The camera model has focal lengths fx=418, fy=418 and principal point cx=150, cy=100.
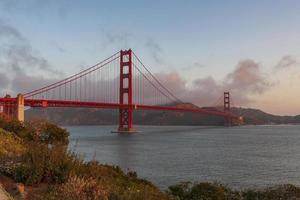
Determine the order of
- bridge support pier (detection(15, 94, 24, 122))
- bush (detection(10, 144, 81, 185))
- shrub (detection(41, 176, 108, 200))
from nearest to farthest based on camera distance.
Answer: shrub (detection(41, 176, 108, 200))
bush (detection(10, 144, 81, 185))
bridge support pier (detection(15, 94, 24, 122))

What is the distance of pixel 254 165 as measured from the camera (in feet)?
115

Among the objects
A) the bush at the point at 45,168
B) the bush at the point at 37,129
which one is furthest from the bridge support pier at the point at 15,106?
the bush at the point at 45,168

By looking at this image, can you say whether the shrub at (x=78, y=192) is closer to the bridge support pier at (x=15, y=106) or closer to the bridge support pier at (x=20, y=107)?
the bridge support pier at (x=15, y=106)

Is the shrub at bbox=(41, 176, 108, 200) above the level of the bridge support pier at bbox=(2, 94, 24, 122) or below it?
below

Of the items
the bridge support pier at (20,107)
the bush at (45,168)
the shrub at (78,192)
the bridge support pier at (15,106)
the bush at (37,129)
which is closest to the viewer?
the shrub at (78,192)

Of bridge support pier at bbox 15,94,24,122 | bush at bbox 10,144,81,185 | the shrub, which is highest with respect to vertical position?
bridge support pier at bbox 15,94,24,122

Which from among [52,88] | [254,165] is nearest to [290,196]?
[254,165]

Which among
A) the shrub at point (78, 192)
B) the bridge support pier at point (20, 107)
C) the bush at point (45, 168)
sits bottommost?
the shrub at point (78, 192)

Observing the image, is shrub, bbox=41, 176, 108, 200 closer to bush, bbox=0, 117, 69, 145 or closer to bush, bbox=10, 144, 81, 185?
bush, bbox=10, 144, 81, 185

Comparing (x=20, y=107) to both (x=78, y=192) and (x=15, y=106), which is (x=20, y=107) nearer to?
(x=15, y=106)

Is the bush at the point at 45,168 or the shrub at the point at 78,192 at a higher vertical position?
the bush at the point at 45,168

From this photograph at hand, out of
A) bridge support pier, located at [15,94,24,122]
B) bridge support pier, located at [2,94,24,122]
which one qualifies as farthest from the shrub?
bridge support pier, located at [15,94,24,122]

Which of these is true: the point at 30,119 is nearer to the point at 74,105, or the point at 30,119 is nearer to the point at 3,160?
the point at 3,160

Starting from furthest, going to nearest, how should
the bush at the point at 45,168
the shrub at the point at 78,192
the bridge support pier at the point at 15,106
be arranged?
the bridge support pier at the point at 15,106 < the bush at the point at 45,168 < the shrub at the point at 78,192
